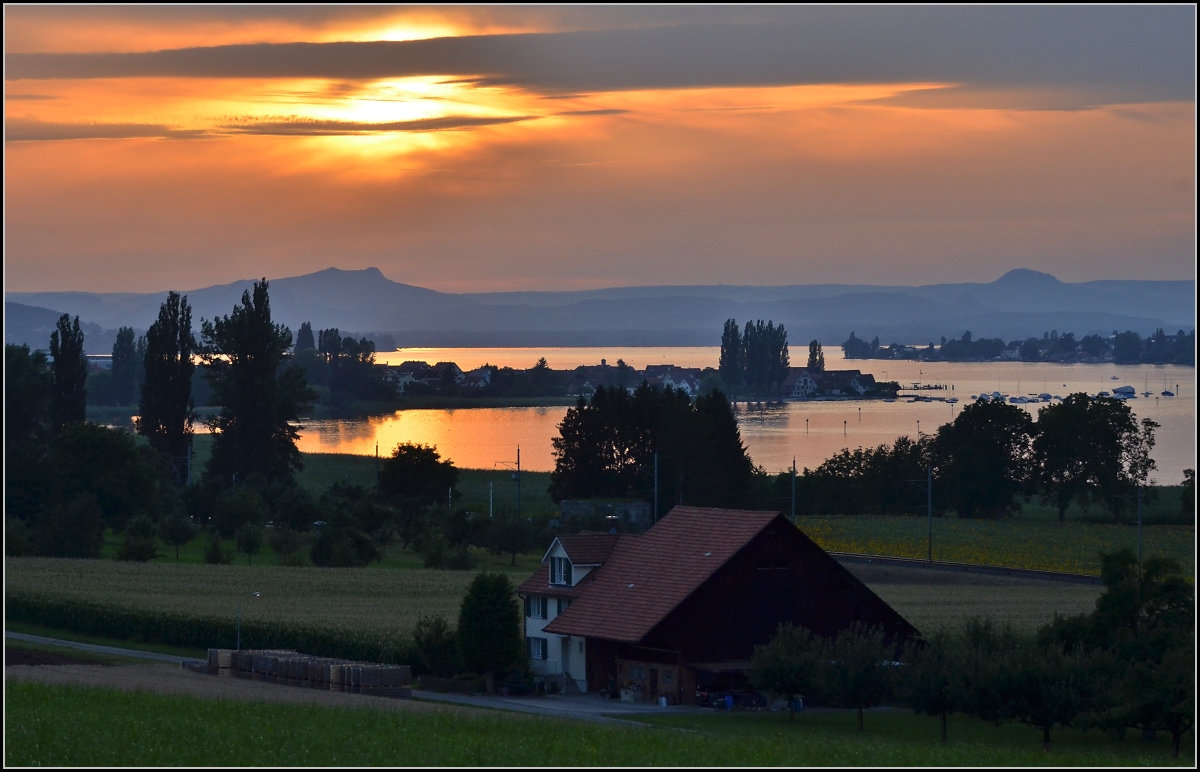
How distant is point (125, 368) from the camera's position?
191 metres

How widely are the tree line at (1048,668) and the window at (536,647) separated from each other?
301 inches

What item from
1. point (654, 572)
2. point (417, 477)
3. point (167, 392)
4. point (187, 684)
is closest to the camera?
point (187, 684)

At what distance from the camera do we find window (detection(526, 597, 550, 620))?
42438mm

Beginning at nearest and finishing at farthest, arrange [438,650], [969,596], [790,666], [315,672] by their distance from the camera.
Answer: [790,666] → [315,672] → [438,650] → [969,596]

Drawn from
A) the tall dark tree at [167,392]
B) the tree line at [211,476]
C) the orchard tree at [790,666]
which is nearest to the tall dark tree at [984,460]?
the tree line at [211,476]

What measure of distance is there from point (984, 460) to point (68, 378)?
58578 mm

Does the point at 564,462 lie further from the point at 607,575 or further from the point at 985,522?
the point at 607,575

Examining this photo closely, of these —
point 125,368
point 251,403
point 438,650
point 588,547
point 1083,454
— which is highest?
point 125,368

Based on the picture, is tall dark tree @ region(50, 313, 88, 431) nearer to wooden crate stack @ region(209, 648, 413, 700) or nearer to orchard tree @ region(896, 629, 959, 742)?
wooden crate stack @ region(209, 648, 413, 700)

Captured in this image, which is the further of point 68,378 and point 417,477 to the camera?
point 68,378

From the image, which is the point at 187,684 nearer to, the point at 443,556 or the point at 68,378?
the point at 443,556

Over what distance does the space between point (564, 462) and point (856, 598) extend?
56.7 metres

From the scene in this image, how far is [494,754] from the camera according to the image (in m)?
22.2

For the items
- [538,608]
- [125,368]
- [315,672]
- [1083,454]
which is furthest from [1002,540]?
[125,368]
